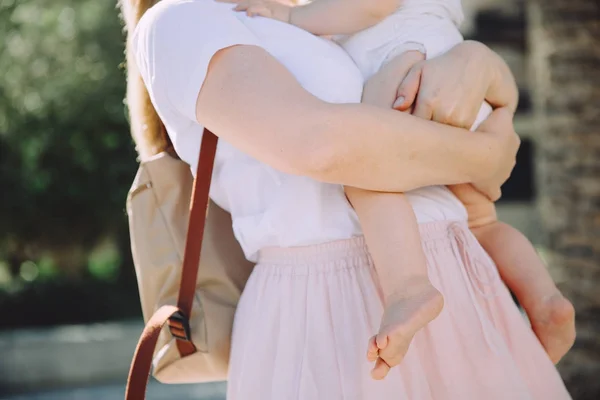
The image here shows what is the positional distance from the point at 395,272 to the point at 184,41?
570 mm

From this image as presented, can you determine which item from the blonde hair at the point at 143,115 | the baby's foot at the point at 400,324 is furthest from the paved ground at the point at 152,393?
the baby's foot at the point at 400,324

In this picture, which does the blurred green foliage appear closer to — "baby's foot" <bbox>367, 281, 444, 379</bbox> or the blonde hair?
the blonde hair

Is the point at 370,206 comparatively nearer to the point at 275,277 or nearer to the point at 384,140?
the point at 384,140

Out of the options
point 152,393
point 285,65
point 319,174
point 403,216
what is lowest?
point 152,393

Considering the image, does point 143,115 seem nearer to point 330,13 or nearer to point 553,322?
point 330,13

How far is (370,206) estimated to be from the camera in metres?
1.56

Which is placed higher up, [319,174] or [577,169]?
[319,174]

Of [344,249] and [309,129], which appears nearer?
[309,129]

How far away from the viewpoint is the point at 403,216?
1549 mm

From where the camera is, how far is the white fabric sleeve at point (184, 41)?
1.53 m

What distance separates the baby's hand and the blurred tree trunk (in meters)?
3.02

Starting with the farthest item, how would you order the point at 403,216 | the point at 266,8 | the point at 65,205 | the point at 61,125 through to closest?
the point at 65,205 → the point at 61,125 → the point at 266,8 → the point at 403,216

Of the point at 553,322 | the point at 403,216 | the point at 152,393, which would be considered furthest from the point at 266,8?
the point at 152,393

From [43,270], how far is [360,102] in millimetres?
7385
